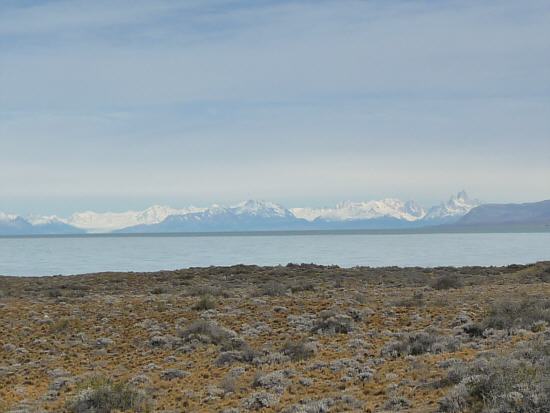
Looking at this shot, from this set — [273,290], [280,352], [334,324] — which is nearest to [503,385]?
[280,352]

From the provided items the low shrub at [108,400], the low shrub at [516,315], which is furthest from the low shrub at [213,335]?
the low shrub at [516,315]

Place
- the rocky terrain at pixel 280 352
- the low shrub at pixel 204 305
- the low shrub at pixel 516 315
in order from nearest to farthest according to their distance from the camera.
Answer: the rocky terrain at pixel 280 352 → the low shrub at pixel 516 315 → the low shrub at pixel 204 305

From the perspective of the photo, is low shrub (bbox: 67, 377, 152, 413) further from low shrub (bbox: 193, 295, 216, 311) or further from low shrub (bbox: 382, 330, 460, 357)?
low shrub (bbox: 193, 295, 216, 311)

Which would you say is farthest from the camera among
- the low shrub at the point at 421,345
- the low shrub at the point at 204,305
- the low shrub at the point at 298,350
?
the low shrub at the point at 204,305

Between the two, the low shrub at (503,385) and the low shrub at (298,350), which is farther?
the low shrub at (298,350)

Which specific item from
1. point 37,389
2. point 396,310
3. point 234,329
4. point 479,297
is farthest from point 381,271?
point 37,389

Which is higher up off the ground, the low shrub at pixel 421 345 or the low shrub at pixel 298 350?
the low shrub at pixel 421 345

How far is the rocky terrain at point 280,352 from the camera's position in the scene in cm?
1537

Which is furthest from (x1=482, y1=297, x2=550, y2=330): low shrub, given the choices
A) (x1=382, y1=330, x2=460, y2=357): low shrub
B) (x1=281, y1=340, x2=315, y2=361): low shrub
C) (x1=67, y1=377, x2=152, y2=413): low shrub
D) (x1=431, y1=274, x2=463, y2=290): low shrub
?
(x1=431, y1=274, x2=463, y2=290): low shrub

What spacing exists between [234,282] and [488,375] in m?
36.5

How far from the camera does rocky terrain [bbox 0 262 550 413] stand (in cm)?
1537

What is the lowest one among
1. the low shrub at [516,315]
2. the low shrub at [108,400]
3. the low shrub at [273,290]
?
the low shrub at [108,400]

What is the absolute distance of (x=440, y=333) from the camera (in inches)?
901

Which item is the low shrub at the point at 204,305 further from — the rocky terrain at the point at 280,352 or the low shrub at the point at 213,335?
the low shrub at the point at 213,335
